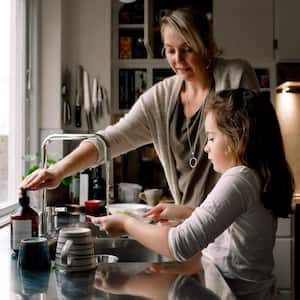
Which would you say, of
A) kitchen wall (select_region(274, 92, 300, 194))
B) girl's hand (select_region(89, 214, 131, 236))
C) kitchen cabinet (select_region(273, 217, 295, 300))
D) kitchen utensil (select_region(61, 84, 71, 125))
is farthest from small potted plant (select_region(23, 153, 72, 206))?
kitchen wall (select_region(274, 92, 300, 194))

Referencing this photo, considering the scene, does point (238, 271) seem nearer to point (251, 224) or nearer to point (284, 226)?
point (251, 224)

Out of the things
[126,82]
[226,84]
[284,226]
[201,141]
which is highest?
[126,82]

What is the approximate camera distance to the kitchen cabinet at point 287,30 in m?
3.15

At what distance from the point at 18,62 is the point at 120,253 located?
1.57m

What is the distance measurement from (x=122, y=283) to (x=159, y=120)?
29.8 inches

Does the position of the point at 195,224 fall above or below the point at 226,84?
below

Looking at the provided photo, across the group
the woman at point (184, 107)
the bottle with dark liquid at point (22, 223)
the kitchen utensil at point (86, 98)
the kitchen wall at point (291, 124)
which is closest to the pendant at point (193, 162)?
the woman at point (184, 107)

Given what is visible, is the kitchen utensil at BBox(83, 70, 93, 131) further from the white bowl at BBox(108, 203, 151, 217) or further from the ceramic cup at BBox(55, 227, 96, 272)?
the ceramic cup at BBox(55, 227, 96, 272)

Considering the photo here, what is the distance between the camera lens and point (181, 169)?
169cm

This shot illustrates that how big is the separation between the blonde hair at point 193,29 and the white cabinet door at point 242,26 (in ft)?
5.16

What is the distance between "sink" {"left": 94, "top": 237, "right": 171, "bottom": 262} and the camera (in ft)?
5.26

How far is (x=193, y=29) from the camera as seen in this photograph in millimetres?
1599

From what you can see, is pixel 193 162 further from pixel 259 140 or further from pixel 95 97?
pixel 95 97

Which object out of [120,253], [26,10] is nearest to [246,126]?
[120,253]
